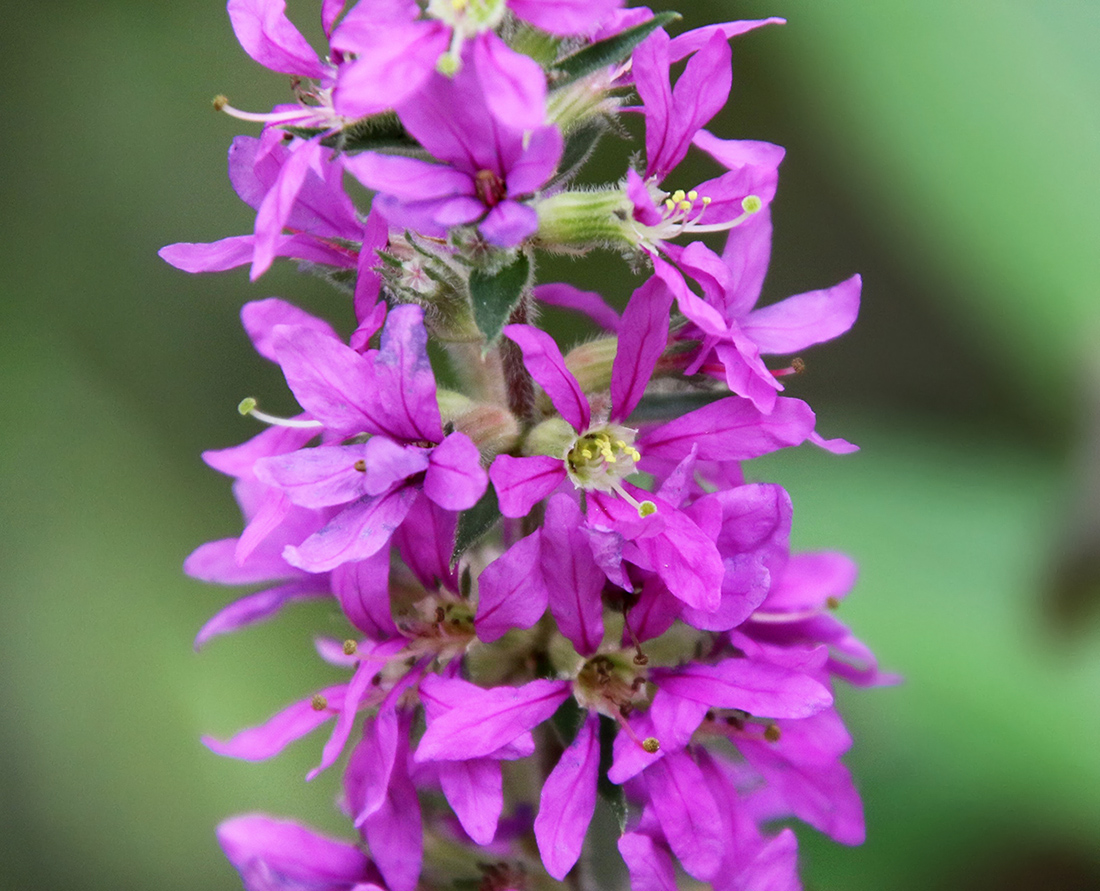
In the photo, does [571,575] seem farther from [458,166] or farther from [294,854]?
[294,854]

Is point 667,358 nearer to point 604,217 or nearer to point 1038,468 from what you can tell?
point 604,217

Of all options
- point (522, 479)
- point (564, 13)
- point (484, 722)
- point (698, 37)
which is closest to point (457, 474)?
point (522, 479)

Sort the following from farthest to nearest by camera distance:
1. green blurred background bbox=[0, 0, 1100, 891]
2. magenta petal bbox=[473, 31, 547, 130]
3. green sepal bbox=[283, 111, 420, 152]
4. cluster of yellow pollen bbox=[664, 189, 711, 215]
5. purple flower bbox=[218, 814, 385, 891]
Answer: green blurred background bbox=[0, 0, 1100, 891]
purple flower bbox=[218, 814, 385, 891]
cluster of yellow pollen bbox=[664, 189, 711, 215]
green sepal bbox=[283, 111, 420, 152]
magenta petal bbox=[473, 31, 547, 130]

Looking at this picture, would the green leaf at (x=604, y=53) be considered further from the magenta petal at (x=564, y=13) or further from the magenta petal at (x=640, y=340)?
the magenta petal at (x=640, y=340)

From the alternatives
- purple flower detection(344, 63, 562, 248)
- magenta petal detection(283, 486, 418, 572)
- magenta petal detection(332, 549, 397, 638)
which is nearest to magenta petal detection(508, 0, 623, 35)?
purple flower detection(344, 63, 562, 248)

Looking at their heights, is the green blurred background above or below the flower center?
below

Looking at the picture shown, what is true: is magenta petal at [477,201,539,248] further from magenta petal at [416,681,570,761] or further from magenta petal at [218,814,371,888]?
magenta petal at [218,814,371,888]
